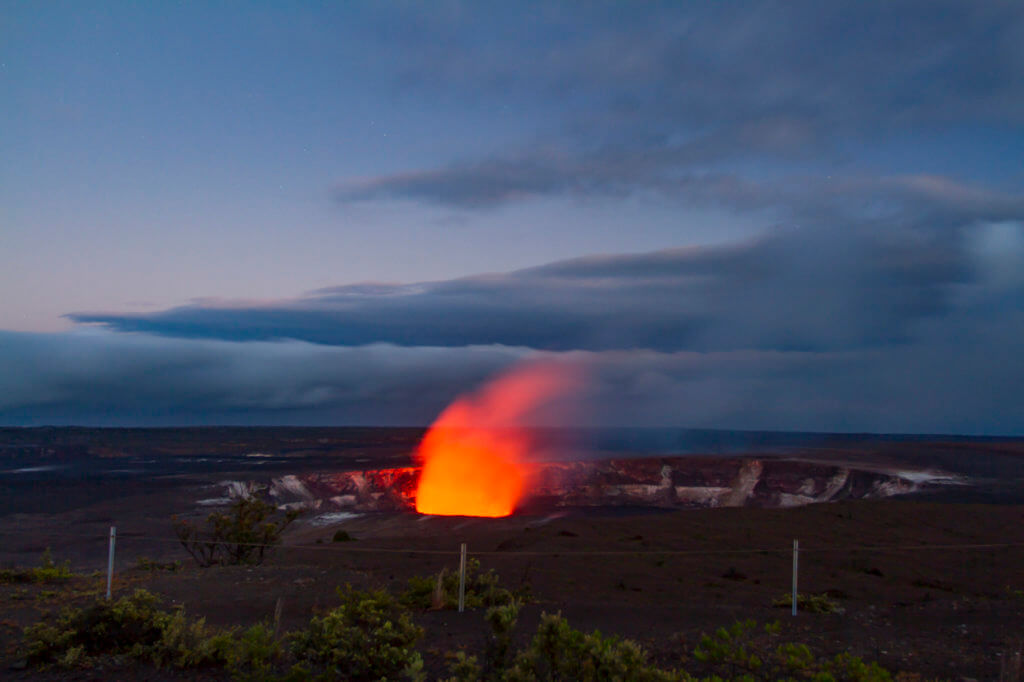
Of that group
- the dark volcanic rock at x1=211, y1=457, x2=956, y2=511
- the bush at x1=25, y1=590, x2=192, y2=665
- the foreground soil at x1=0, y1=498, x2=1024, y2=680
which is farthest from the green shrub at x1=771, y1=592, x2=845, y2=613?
the dark volcanic rock at x1=211, y1=457, x2=956, y2=511

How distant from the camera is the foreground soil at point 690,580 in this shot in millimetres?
8664

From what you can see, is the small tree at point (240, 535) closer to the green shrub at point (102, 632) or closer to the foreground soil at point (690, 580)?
the foreground soil at point (690, 580)

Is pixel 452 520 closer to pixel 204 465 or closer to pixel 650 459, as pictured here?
pixel 650 459

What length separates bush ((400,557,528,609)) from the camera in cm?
1024

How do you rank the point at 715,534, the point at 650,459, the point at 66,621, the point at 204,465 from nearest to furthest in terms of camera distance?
the point at 66,621, the point at 715,534, the point at 650,459, the point at 204,465

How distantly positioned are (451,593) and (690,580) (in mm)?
5139

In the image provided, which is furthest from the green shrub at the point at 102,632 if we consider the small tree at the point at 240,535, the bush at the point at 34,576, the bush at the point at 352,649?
the small tree at the point at 240,535

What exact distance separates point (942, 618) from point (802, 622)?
213cm

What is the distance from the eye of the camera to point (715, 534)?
19281 mm

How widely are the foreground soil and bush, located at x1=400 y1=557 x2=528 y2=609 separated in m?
0.49

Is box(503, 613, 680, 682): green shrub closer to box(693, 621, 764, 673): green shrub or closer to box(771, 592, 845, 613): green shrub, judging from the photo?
box(693, 621, 764, 673): green shrub

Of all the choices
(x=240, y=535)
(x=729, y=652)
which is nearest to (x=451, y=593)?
(x=729, y=652)

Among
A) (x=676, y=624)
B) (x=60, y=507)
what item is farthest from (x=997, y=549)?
(x=60, y=507)

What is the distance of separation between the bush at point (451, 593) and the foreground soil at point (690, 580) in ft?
1.61
